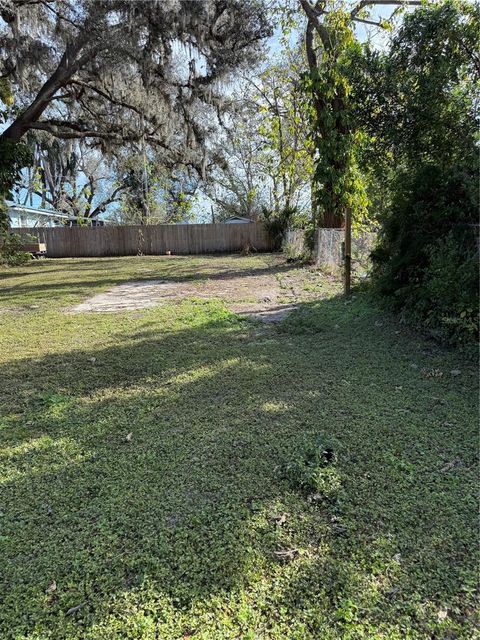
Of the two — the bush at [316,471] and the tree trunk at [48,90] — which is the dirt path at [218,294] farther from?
the tree trunk at [48,90]

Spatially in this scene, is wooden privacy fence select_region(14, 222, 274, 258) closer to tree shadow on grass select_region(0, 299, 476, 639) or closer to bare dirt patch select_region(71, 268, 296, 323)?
bare dirt patch select_region(71, 268, 296, 323)

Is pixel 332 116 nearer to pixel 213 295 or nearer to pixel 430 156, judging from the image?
pixel 430 156

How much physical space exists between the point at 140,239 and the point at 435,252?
17.1 meters

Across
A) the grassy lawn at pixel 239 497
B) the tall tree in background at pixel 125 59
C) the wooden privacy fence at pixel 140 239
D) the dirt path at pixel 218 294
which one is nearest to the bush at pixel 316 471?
the grassy lawn at pixel 239 497

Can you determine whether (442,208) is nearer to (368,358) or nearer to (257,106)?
(368,358)

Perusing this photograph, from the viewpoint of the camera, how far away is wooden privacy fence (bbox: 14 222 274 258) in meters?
19.2

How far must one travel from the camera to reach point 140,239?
19.4m

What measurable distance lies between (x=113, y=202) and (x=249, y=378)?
30802mm

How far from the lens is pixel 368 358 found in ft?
12.3

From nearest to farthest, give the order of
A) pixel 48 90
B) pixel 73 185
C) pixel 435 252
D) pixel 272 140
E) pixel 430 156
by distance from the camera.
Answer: pixel 435 252
pixel 430 156
pixel 48 90
pixel 272 140
pixel 73 185

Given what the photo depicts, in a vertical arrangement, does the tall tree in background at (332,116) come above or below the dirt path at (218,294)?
above

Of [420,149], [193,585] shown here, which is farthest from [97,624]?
[420,149]

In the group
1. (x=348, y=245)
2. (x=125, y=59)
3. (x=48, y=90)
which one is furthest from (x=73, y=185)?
(x=348, y=245)

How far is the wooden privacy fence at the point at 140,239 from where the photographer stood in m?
19.2
